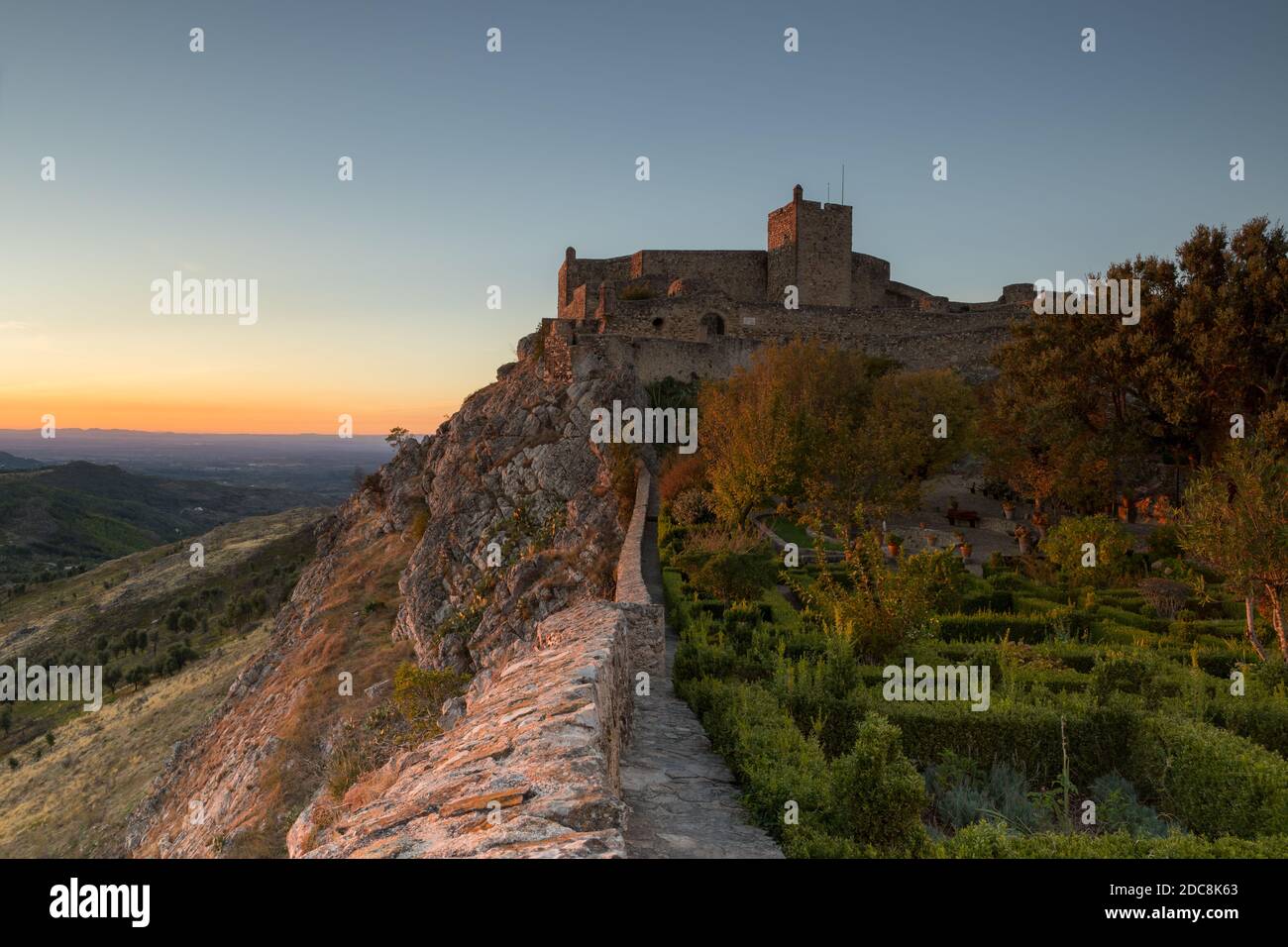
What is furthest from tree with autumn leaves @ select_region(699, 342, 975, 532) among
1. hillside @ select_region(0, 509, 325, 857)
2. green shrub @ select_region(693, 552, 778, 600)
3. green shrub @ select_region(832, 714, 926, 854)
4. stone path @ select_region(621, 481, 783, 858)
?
hillside @ select_region(0, 509, 325, 857)

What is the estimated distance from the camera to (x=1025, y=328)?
30.1 meters

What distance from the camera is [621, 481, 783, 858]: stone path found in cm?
572

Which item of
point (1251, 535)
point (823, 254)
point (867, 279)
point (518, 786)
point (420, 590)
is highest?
point (823, 254)

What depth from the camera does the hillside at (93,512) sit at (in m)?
108

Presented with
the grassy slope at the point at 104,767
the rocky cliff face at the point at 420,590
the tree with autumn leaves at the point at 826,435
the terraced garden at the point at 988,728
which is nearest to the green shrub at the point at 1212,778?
the terraced garden at the point at 988,728

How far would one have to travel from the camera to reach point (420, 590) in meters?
32.2

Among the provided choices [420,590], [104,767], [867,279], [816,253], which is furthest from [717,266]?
[104,767]

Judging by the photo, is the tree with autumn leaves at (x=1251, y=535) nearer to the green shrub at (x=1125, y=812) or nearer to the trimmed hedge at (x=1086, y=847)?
the green shrub at (x=1125, y=812)

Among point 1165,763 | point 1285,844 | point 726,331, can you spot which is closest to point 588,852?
point 1285,844

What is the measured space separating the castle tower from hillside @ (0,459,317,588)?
8772 centimetres

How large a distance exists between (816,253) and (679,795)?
4897 cm

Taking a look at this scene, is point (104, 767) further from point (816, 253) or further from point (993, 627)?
point (816, 253)

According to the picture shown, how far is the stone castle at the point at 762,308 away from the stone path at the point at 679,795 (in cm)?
2899
